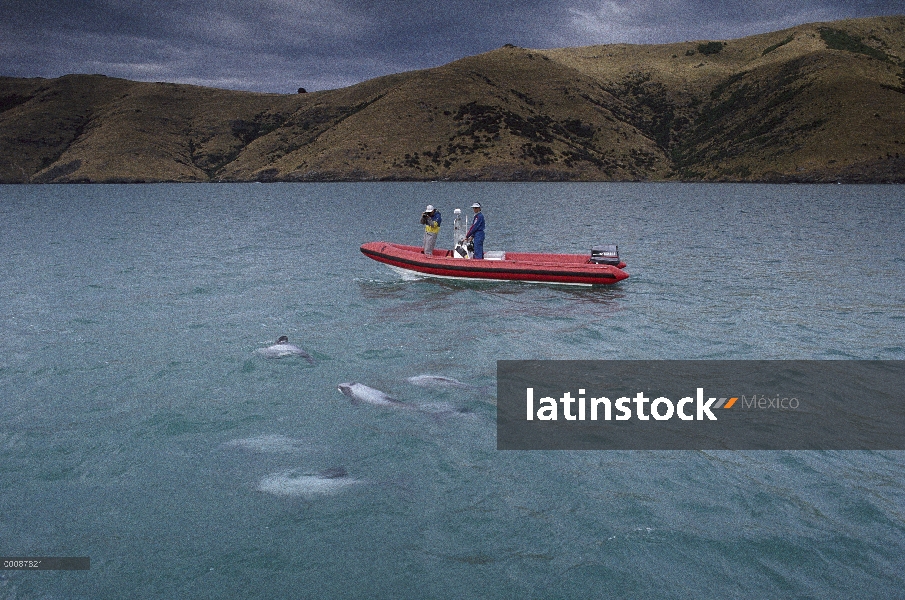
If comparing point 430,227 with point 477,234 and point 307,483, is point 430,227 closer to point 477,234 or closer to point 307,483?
point 477,234

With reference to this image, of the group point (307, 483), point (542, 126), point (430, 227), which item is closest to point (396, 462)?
point (307, 483)

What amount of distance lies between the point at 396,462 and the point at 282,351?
5.84 meters

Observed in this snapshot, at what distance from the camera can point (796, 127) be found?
5034 inches

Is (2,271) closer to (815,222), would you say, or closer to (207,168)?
(815,222)

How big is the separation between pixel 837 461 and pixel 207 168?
18095cm

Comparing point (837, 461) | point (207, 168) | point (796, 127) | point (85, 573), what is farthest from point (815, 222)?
point (207, 168)

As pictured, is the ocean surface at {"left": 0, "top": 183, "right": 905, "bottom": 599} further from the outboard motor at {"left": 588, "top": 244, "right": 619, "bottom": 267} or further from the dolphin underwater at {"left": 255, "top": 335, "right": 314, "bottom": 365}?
the outboard motor at {"left": 588, "top": 244, "right": 619, "bottom": 267}

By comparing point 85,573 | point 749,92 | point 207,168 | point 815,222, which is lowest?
point 85,573

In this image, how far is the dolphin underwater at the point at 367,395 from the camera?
34.8ft

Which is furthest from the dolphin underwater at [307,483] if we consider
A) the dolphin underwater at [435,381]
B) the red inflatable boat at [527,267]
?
the red inflatable boat at [527,267]

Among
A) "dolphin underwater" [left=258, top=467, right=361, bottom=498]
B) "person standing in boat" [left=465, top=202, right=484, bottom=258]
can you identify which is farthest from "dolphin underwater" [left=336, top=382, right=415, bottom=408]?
"person standing in boat" [left=465, top=202, right=484, bottom=258]

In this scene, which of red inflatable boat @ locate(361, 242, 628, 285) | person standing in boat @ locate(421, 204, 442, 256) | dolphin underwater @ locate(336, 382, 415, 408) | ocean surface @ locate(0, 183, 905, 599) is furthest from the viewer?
person standing in boat @ locate(421, 204, 442, 256)

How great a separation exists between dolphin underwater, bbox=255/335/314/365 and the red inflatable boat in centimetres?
773

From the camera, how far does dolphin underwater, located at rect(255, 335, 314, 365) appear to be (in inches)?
523
